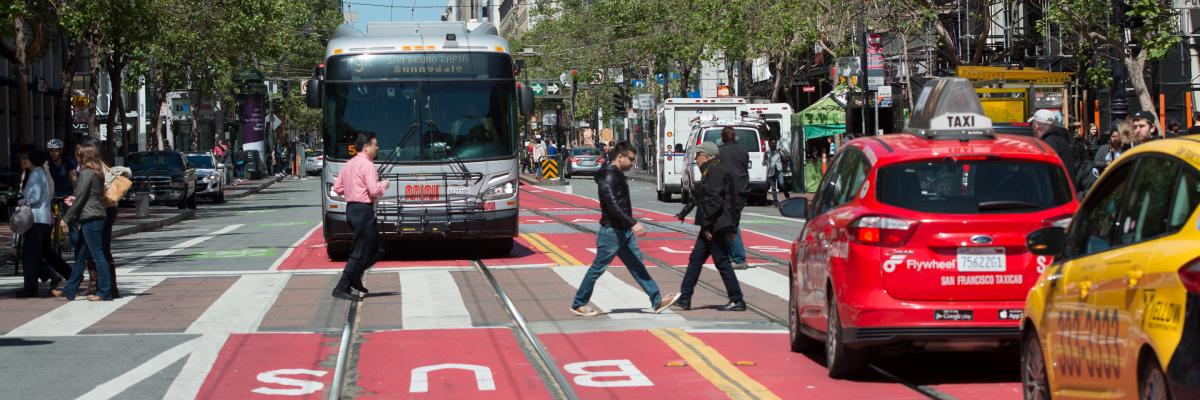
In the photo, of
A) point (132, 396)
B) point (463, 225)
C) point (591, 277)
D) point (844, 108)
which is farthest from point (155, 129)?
point (132, 396)

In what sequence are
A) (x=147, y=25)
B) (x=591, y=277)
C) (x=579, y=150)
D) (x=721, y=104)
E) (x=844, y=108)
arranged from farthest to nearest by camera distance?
(x=579, y=150), (x=844, y=108), (x=721, y=104), (x=147, y=25), (x=591, y=277)

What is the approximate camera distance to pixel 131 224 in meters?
31.9

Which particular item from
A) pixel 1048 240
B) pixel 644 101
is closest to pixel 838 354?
pixel 1048 240

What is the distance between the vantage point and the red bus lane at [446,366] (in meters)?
9.77

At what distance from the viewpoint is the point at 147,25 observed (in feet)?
116

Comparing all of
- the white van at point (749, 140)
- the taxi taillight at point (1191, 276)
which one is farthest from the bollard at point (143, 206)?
the taxi taillight at point (1191, 276)

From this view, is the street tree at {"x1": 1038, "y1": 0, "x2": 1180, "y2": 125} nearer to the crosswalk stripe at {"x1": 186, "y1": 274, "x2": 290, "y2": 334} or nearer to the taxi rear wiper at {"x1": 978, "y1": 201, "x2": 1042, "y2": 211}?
the crosswalk stripe at {"x1": 186, "y1": 274, "x2": 290, "y2": 334}

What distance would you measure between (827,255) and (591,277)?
414cm

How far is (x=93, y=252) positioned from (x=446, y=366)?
627 cm

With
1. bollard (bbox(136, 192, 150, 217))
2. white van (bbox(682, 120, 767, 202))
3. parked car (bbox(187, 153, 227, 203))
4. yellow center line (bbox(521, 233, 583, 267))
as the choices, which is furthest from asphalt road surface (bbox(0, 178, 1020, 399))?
parked car (bbox(187, 153, 227, 203))

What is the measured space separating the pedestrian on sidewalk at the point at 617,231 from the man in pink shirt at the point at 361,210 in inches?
113

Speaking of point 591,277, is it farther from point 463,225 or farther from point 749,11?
point 749,11

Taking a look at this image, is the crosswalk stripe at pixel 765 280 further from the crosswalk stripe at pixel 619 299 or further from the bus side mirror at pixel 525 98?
the bus side mirror at pixel 525 98

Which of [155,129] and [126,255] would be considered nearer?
[126,255]
